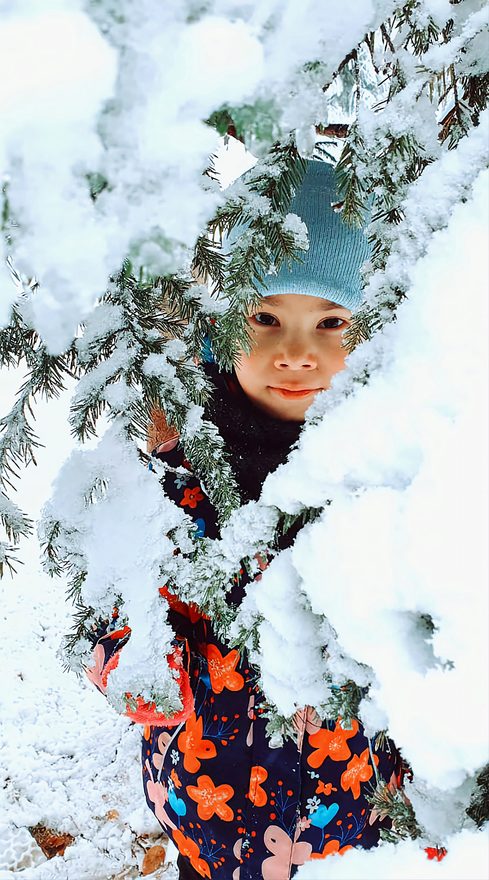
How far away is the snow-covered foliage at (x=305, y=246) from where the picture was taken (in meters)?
0.29

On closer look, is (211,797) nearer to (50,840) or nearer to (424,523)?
(424,523)

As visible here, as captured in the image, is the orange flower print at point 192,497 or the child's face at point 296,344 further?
the orange flower print at point 192,497

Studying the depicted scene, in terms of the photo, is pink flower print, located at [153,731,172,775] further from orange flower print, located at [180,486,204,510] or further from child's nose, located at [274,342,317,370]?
child's nose, located at [274,342,317,370]

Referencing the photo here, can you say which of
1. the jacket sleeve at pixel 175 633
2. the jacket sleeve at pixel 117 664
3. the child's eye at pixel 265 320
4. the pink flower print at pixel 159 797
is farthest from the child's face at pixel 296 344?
the pink flower print at pixel 159 797

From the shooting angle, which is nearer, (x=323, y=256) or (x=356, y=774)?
(x=323, y=256)

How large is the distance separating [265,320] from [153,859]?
7.95 feet

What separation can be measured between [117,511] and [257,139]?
0.56 m

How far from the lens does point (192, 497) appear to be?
146 cm

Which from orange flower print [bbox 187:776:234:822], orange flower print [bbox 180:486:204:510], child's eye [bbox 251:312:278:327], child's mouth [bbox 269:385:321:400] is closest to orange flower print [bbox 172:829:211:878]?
orange flower print [bbox 187:776:234:822]

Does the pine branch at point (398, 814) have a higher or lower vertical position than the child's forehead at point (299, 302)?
lower

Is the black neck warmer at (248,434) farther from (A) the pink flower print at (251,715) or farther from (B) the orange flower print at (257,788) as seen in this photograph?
(B) the orange flower print at (257,788)

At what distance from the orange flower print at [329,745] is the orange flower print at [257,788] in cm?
11

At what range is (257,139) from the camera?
0.33 m

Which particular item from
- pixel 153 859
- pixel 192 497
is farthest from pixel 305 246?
pixel 153 859
